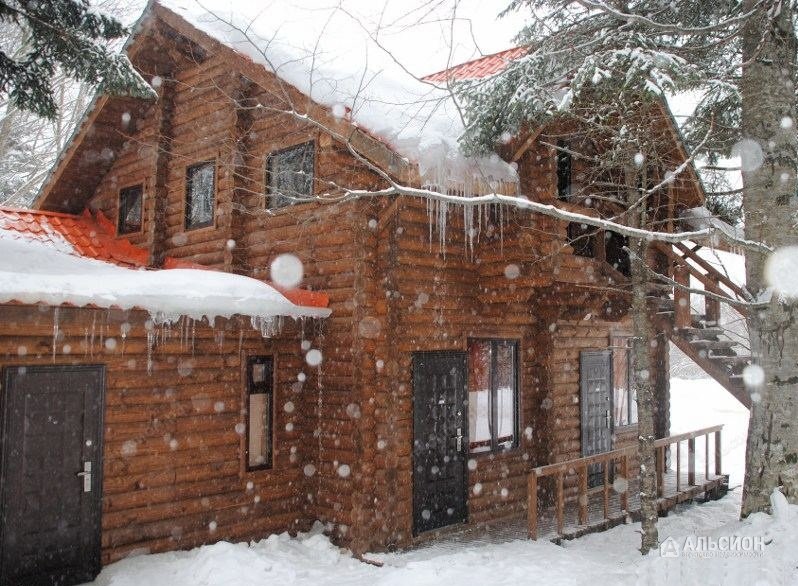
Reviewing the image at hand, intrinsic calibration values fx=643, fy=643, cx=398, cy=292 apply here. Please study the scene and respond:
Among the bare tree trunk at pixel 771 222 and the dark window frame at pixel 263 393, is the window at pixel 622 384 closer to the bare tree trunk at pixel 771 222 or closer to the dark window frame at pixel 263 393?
the bare tree trunk at pixel 771 222

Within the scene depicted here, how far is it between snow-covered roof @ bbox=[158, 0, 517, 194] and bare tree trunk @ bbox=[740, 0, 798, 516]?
3253 millimetres

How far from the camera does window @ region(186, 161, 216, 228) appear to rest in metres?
11.5

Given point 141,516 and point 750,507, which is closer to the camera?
point 750,507

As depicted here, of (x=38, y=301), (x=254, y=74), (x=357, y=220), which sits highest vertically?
(x=254, y=74)

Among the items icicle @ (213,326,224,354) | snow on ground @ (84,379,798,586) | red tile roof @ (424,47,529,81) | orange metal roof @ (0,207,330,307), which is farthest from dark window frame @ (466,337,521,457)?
orange metal roof @ (0,207,330,307)

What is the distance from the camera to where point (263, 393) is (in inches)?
373

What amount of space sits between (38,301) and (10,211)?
698cm

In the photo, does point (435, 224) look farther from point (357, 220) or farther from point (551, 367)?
point (551, 367)

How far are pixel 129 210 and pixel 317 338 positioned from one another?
610 centimetres

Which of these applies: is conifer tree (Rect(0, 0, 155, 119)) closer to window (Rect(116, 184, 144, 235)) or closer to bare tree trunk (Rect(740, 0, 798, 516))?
window (Rect(116, 184, 144, 235))

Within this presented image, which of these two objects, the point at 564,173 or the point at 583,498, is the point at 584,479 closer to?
the point at 583,498

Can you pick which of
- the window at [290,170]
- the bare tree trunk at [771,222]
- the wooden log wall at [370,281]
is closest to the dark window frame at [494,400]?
the wooden log wall at [370,281]

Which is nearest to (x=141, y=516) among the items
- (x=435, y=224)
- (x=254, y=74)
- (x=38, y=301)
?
(x=38, y=301)

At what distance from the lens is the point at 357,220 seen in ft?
29.7
